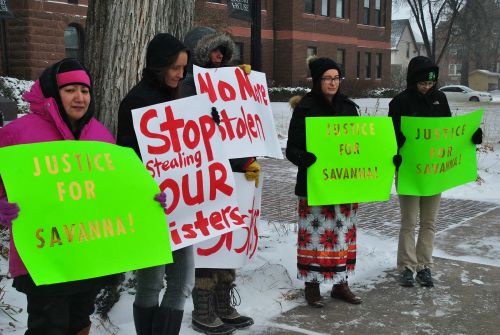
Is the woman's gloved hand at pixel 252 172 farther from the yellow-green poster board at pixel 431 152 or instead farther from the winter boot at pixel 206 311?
the yellow-green poster board at pixel 431 152

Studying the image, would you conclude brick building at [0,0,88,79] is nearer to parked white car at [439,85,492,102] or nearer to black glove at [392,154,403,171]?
black glove at [392,154,403,171]

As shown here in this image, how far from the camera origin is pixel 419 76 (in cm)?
466

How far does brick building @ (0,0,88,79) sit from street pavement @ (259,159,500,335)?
56.8 ft

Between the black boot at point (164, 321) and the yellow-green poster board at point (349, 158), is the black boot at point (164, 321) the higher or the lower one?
the lower one

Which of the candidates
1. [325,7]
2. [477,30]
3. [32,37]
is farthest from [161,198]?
[477,30]

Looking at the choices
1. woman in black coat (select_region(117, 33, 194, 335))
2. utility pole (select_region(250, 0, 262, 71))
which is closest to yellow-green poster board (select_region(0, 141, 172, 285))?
woman in black coat (select_region(117, 33, 194, 335))

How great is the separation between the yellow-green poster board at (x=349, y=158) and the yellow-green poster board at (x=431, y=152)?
292 millimetres

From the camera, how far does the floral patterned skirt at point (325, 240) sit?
438cm

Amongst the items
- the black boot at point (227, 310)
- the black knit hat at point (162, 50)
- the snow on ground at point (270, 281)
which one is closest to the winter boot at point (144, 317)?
the snow on ground at point (270, 281)

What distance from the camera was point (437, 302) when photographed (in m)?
4.54

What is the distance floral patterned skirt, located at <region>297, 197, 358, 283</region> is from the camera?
438cm

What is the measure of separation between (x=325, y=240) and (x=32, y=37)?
64.5 feet

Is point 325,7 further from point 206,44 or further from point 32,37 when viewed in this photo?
point 206,44

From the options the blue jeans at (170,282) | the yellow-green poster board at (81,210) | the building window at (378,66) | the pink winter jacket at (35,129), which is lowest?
the blue jeans at (170,282)
